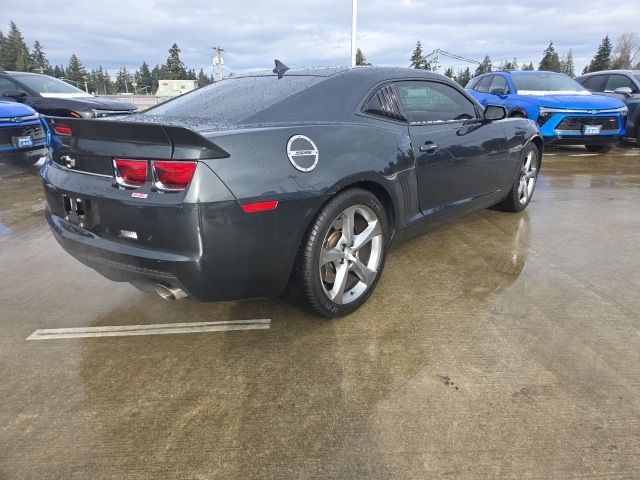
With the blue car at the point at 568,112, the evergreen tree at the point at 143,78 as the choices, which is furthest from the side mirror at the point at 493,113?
the evergreen tree at the point at 143,78

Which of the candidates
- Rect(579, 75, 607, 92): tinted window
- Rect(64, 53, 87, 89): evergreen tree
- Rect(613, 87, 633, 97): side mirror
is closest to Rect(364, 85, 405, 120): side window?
Rect(613, 87, 633, 97): side mirror

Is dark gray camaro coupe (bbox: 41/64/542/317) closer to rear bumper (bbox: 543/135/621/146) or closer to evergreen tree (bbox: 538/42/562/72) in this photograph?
rear bumper (bbox: 543/135/621/146)

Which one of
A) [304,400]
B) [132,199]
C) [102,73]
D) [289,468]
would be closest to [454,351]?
[304,400]

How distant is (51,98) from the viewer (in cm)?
838

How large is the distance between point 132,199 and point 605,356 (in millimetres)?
2446

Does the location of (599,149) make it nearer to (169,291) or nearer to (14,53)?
(169,291)

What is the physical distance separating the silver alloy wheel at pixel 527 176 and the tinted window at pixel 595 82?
24.3 ft

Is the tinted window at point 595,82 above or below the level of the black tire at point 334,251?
above

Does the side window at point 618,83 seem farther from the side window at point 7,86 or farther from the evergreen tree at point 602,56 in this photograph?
the evergreen tree at point 602,56

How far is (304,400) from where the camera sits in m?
2.06

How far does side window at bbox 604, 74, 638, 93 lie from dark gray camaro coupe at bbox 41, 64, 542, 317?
29.8 feet

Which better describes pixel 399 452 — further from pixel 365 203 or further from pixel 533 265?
pixel 533 265

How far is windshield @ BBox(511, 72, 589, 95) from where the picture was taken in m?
8.94

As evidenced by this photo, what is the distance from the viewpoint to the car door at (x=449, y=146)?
322cm
